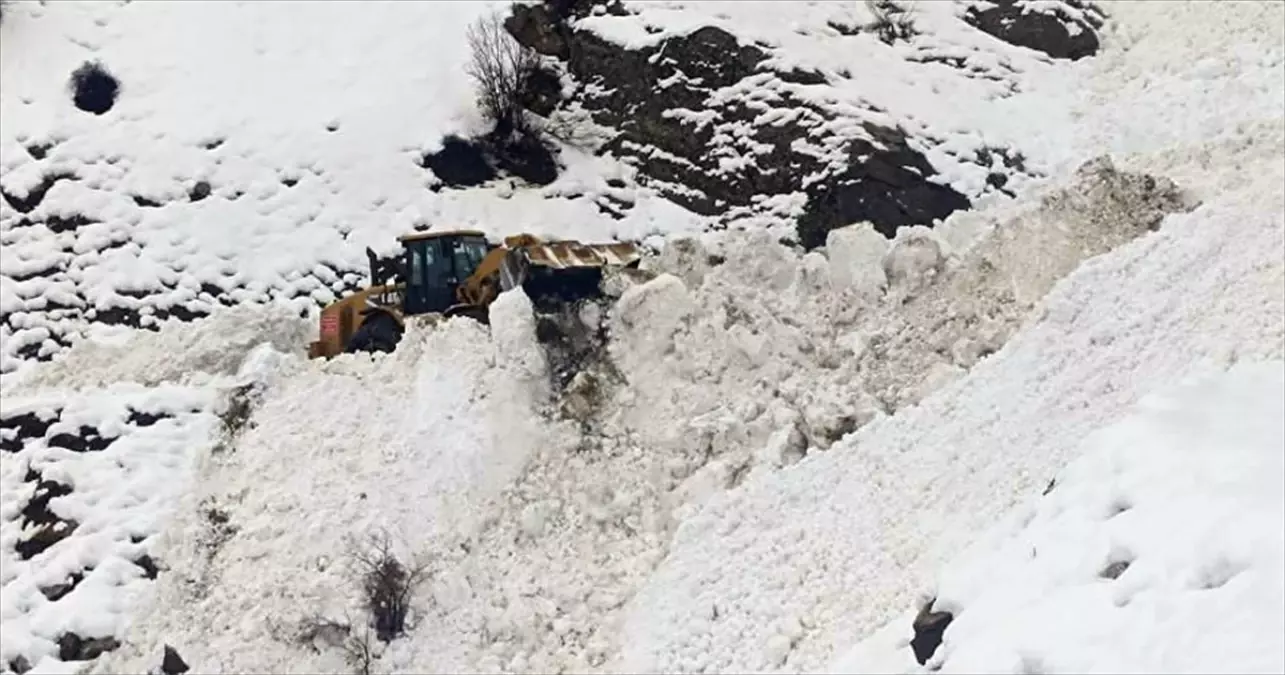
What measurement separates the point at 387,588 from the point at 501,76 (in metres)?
11.4

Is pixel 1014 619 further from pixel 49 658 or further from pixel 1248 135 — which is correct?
pixel 1248 135

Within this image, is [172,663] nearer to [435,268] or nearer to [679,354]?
[679,354]

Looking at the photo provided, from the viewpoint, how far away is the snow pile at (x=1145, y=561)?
24.5ft

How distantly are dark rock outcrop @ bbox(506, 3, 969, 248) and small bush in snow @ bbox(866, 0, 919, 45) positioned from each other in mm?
2597

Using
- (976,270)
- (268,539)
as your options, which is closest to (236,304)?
(268,539)

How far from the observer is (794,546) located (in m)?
12.7

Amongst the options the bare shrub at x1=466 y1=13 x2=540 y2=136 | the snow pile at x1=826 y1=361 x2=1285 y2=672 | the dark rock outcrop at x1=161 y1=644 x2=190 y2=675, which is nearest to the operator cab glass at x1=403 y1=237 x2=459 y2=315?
the bare shrub at x1=466 y1=13 x2=540 y2=136

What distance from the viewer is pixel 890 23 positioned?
2431 cm

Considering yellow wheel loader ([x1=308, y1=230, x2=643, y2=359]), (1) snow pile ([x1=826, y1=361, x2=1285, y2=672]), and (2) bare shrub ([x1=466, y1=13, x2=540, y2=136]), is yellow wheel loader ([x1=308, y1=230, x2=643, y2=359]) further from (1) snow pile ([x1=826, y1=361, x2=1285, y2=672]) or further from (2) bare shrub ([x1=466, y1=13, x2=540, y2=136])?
(1) snow pile ([x1=826, y1=361, x2=1285, y2=672])

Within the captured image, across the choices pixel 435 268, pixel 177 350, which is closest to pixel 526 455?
pixel 435 268

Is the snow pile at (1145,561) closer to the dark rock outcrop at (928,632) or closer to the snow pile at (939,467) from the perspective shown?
the dark rock outcrop at (928,632)

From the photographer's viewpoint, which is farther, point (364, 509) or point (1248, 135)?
point (1248, 135)

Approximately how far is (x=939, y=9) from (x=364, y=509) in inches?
608

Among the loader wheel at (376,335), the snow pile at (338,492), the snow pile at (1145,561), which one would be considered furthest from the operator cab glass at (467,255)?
the snow pile at (1145,561)
